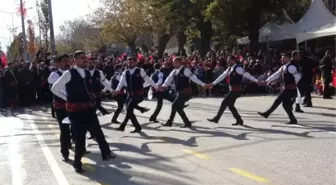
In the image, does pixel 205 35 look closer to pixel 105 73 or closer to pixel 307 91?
pixel 105 73

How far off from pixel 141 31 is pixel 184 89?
40.2m

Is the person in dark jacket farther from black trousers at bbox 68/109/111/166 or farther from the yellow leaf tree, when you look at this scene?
the yellow leaf tree

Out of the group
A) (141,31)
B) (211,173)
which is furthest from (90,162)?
(141,31)

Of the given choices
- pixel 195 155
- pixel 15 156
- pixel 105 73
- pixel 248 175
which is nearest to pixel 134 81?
pixel 15 156

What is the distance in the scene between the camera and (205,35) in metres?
38.0

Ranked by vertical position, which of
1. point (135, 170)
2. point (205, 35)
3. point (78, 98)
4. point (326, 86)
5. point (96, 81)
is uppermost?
point (205, 35)

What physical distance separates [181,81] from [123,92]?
8.62ft

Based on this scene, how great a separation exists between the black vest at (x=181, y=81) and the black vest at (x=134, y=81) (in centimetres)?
108

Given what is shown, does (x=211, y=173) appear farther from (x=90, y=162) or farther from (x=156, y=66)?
(x=156, y=66)

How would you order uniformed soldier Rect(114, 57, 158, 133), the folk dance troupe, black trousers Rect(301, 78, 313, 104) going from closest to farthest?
the folk dance troupe < uniformed soldier Rect(114, 57, 158, 133) < black trousers Rect(301, 78, 313, 104)

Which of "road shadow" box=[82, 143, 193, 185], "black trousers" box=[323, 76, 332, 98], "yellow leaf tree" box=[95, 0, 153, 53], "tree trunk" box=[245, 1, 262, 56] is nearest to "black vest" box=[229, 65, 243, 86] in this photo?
"road shadow" box=[82, 143, 193, 185]

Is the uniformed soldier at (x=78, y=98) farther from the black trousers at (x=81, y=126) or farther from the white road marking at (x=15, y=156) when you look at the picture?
the white road marking at (x=15, y=156)

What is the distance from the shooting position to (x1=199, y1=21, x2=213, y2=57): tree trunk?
123 ft

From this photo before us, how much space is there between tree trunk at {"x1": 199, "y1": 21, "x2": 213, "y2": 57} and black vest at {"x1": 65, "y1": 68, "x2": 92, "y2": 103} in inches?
1136
